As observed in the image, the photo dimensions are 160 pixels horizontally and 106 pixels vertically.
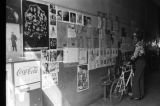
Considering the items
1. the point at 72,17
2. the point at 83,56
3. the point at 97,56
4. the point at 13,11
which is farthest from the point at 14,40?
the point at 97,56

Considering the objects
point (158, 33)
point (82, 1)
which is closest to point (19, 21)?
point (82, 1)

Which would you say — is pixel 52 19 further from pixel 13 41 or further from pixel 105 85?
pixel 105 85

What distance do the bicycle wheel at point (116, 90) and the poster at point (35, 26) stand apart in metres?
2.44

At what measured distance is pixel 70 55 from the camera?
14.0ft

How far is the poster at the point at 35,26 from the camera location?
3139 mm

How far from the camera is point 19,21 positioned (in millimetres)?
3012

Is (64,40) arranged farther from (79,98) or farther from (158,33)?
(158,33)

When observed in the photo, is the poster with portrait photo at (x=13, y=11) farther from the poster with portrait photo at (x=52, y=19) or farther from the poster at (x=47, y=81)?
the poster at (x=47, y=81)

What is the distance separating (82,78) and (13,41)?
2166 mm

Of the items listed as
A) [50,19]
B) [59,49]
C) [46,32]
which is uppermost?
[50,19]

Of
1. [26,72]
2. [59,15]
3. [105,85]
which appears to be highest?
[59,15]

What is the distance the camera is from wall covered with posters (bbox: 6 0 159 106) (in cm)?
326

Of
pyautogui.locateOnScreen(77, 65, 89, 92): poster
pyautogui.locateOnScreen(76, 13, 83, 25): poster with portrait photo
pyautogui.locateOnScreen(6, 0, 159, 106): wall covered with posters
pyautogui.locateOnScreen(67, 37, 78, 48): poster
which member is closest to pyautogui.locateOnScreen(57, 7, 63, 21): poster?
pyautogui.locateOnScreen(6, 0, 159, 106): wall covered with posters
